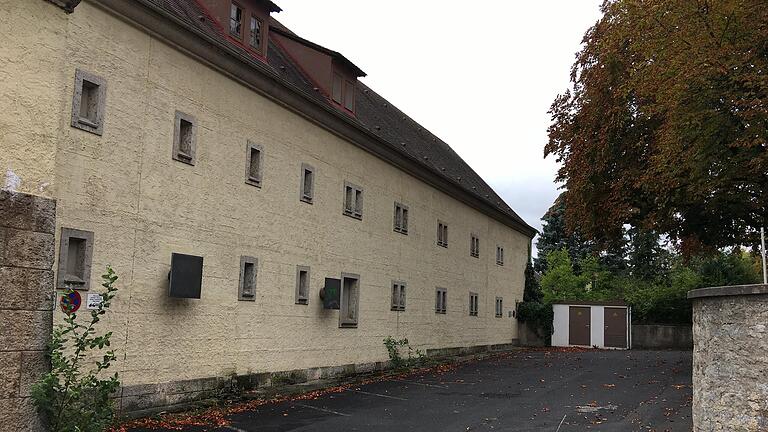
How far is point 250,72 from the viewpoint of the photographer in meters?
15.5

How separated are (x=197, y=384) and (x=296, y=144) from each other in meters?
6.32

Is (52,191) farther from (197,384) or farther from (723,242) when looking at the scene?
(723,242)

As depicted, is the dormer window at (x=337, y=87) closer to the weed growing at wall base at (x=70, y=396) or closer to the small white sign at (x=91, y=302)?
the small white sign at (x=91, y=302)

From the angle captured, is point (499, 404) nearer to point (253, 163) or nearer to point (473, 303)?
point (253, 163)

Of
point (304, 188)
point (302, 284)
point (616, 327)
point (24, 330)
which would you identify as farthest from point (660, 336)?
point (24, 330)

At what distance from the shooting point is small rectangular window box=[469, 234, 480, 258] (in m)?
30.8

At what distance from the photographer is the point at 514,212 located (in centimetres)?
4141

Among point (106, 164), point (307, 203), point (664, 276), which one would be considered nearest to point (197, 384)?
point (106, 164)

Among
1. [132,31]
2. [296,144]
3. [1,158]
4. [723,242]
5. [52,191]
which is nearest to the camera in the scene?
[1,158]

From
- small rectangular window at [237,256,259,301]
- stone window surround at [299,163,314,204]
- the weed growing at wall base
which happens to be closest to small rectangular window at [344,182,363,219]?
stone window surround at [299,163,314,204]

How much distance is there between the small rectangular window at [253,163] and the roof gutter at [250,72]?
1270mm

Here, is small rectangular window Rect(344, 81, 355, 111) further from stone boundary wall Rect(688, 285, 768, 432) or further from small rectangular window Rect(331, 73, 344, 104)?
stone boundary wall Rect(688, 285, 768, 432)

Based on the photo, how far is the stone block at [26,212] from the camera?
19.0 feet

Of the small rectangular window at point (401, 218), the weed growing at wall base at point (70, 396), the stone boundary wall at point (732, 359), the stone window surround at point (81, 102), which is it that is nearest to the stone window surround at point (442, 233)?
the small rectangular window at point (401, 218)
